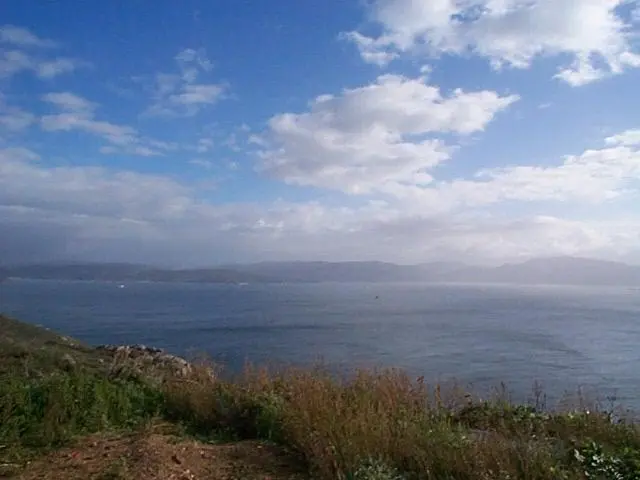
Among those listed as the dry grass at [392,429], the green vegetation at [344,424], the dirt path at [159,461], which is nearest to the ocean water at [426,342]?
the dry grass at [392,429]

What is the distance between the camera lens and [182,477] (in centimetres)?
499

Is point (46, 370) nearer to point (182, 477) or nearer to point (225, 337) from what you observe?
point (182, 477)

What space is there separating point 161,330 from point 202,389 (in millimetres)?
47575

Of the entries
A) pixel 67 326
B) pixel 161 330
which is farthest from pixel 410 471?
pixel 67 326

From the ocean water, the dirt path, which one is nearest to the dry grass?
the dirt path

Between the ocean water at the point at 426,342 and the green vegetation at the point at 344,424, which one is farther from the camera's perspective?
the ocean water at the point at 426,342

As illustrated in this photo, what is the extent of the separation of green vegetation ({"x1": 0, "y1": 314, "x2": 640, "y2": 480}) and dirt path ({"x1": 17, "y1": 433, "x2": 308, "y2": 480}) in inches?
11.2

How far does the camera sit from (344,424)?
5578 millimetres

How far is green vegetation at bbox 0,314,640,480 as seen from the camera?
16.2ft

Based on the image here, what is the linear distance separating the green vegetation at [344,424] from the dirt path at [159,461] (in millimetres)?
285

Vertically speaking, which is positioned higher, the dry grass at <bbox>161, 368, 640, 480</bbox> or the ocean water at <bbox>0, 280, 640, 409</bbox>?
the dry grass at <bbox>161, 368, 640, 480</bbox>

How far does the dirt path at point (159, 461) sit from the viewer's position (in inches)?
195

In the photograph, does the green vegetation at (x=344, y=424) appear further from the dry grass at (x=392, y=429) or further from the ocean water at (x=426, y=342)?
the ocean water at (x=426, y=342)

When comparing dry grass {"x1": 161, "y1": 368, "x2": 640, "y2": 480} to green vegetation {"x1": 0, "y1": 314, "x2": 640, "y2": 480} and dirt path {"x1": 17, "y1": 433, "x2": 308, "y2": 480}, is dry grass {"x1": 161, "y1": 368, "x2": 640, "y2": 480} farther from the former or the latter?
dirt path {"x1": 17, "y1": 433, "x2": 308, "y2": 480}
